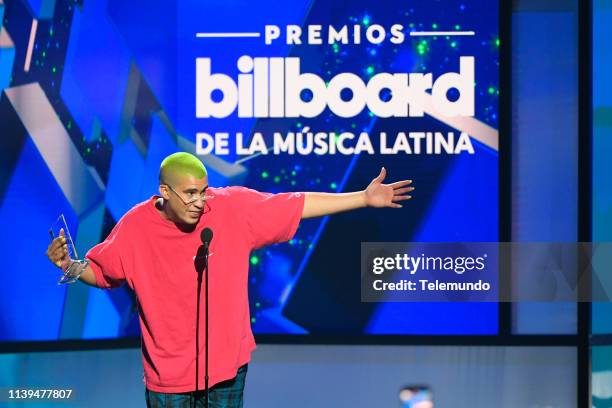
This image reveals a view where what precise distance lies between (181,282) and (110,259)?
1.00 ft

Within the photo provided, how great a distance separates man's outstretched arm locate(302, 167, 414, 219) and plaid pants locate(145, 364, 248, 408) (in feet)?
2.40

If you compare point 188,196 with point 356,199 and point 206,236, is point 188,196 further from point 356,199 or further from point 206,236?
point 356,199

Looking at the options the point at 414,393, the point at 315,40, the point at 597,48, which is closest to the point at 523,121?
the point at 597,48

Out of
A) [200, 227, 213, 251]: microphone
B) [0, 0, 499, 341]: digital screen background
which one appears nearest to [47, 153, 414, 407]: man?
[200, 227, 213, 251]: microphone

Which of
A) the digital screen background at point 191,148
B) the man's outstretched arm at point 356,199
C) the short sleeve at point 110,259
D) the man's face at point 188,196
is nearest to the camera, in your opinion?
the man's face at point 188,196

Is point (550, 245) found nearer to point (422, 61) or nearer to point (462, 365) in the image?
point (462, 365)

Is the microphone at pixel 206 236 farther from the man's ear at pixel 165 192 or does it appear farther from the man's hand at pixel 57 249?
the man's hand at pixel 57 249

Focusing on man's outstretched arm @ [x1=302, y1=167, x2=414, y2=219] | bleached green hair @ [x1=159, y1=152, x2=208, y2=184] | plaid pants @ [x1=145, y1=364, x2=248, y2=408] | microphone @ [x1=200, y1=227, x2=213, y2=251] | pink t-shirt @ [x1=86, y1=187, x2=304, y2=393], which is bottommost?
plaid pants @ [x1=145, y1=364, x2=248, y2=408]

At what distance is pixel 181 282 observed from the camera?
3.33 meters

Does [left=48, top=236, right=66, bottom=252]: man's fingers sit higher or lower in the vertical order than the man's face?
lower

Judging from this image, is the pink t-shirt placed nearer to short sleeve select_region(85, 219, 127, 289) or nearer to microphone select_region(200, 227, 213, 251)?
short sleeve select_region(85, 219, 127, 289)

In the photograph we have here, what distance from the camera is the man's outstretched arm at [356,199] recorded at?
3.55 m

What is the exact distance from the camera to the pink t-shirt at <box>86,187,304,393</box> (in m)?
3.31

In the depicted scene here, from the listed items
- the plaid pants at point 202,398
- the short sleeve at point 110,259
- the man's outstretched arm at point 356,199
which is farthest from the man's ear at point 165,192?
Result: the plaid pants at point 202,398
